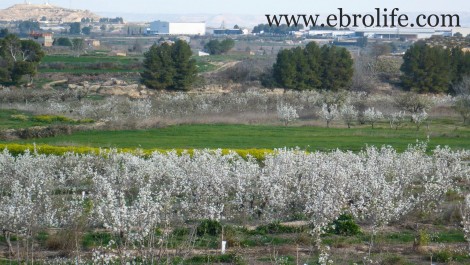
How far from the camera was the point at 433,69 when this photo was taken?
54.9 m

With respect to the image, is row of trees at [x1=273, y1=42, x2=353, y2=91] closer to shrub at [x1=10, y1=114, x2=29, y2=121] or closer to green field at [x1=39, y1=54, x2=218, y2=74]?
green field at [x1=39, y1=54, x2=218, y2=74]

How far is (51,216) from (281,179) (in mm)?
4955

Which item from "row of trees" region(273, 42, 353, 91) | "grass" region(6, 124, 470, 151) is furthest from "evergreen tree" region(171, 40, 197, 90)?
"grass" region(6, 124, 470, 151)

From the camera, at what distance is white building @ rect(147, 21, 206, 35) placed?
572 ft

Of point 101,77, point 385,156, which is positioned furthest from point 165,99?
point 385,156

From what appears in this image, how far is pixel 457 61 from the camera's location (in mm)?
56719

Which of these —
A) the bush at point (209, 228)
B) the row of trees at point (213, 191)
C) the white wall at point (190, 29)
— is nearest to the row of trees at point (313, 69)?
the row of trees at point (213, 191)

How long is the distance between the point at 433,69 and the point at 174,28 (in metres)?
130

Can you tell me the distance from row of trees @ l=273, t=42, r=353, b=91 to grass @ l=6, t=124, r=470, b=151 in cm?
1918

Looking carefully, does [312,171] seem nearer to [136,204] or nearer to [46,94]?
[136,204]

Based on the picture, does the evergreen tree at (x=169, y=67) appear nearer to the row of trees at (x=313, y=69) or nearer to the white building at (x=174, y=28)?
the row of trees at (x=313, y=69)

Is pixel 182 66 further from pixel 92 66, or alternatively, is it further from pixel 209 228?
pixel 209 228

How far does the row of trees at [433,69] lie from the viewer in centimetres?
5497

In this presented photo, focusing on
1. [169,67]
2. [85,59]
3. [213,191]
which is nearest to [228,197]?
[213,191]
